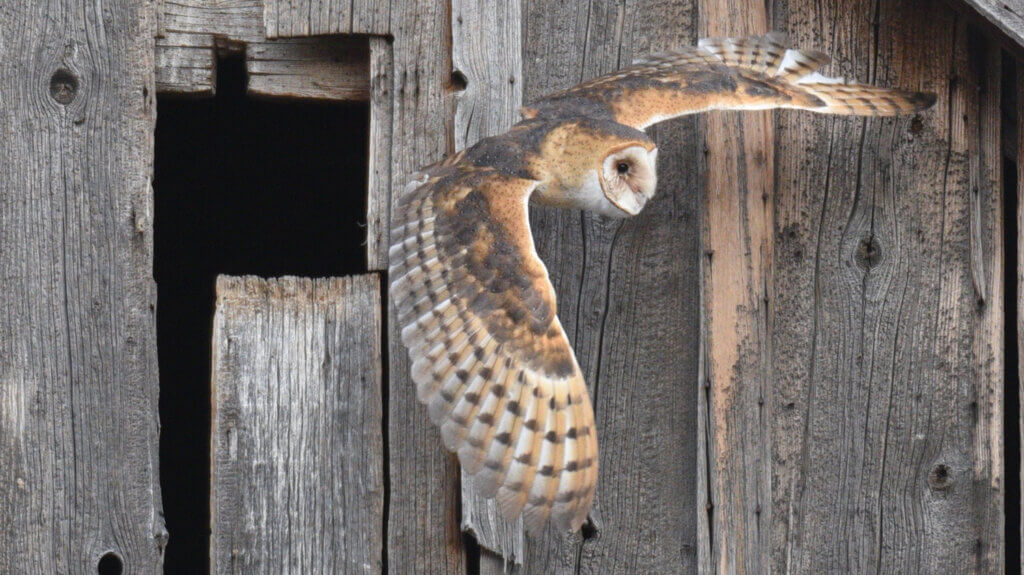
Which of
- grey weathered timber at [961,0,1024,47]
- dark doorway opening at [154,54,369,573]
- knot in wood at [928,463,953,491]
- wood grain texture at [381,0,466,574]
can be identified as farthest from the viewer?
dark doorway opening at [154,54,369,573]

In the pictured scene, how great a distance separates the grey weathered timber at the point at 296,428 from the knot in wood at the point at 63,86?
0.54 meters

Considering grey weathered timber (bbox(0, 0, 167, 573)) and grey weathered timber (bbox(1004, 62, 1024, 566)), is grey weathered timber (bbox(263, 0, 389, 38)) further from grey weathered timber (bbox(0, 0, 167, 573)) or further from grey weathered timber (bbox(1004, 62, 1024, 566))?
grey weathered timber (bbox(1004, 62, 1024, 566))

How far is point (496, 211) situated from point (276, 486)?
80 centimetres

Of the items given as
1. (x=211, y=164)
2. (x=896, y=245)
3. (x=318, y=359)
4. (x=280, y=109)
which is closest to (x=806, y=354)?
(x=896, y=245)

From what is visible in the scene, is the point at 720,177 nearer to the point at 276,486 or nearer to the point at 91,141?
the point at 276,486

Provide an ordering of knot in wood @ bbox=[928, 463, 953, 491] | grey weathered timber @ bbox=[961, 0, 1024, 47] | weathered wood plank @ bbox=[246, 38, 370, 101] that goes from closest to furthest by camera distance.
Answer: grey weathered timber @ bbox=[961, 0, 1024, 47] < knot in wood @ bbox=[928, 463, 953, 491] < weathered wood plank @ bbox=[246, 38, 370, 101]

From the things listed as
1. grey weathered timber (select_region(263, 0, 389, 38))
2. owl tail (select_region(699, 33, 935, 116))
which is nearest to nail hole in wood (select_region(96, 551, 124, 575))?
grey weathered timber (select_region(263, 0, 389, 38))

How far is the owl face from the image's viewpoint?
2.92 metres

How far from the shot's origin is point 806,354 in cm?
315

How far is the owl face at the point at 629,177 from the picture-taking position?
9.58 feet

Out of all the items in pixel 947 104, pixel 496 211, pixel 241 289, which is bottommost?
pixel 241 289

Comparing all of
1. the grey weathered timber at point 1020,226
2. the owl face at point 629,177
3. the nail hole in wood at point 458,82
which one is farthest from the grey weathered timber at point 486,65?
the grey weathered timber at point 1020,226

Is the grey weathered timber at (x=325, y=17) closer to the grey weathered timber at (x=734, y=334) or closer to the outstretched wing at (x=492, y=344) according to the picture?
the outstretched wing at (x=492, y=344)

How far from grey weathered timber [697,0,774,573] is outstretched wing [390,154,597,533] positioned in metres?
0.47
